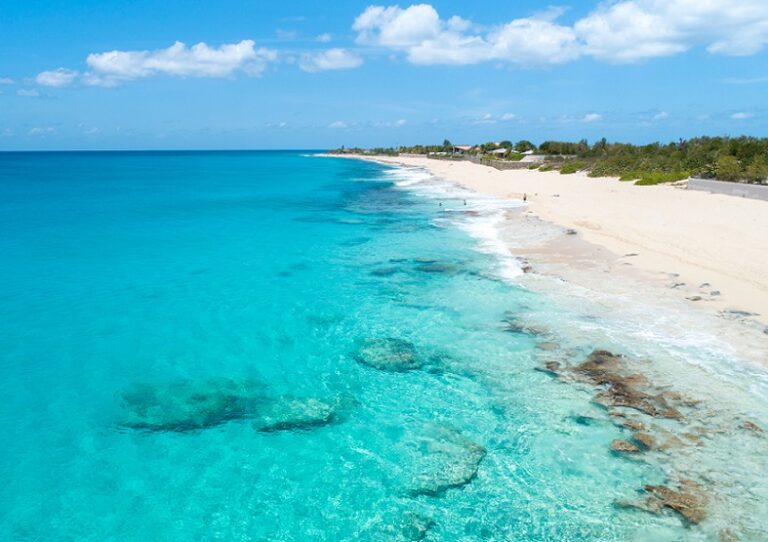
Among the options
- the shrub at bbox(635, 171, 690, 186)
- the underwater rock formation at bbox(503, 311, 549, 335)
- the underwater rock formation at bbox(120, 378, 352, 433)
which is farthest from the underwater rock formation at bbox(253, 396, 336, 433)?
the shrub at bbox(635, 171, 690, 186)

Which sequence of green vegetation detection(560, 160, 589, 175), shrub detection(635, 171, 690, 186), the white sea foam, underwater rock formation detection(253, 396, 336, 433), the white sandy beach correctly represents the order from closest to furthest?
underwater rock formation detection(253, 396, 336, 433)
the white sandy beach
the white sea foam
shrub detection(635, 171, 690, 186)
green vegetation detection(560, 160, 589, 175)

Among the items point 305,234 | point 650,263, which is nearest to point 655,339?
point 650,263

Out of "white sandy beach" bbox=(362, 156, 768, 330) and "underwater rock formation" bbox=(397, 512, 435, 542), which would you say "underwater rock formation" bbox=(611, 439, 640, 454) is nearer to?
"underwater rock formation" bbox=(397, 512, 435, 542)

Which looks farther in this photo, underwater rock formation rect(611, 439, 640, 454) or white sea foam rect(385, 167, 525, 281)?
white sea foam rect(385, 167, 525, 281)

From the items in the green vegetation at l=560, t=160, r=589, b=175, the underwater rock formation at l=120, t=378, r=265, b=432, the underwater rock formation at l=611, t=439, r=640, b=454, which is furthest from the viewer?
the green vegetation at l=560, t=160, r=589, b=175

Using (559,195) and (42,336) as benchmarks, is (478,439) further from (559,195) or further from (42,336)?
(559,195)

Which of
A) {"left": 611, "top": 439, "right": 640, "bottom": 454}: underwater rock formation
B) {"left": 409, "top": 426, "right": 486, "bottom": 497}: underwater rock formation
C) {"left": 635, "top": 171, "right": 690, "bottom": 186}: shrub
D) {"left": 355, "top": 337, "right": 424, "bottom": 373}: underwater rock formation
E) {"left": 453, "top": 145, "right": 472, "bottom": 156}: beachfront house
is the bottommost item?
{"left": 409, "top": 426, "right": 486, "bottom": 497}: underwater rock formation

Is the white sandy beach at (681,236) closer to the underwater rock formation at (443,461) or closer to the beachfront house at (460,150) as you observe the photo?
the underwater rock formation at (443,461)

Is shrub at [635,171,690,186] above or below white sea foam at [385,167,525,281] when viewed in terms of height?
above
